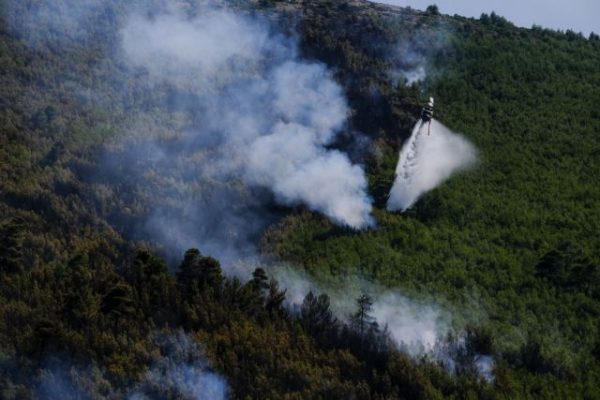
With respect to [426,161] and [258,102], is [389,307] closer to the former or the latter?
[426,161]

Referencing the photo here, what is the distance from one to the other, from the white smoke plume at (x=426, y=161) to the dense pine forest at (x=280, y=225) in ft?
4.26

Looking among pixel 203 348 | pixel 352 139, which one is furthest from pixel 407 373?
pixel 352 139

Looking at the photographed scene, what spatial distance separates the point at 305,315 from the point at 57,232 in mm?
20818

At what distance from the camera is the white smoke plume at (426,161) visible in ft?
210

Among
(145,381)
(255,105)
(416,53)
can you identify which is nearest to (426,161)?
(255,105)

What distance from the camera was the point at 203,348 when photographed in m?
42.3

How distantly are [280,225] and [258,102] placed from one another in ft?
74.8

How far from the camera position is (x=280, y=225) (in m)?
58.0

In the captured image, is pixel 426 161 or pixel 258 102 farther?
pixel 258 102

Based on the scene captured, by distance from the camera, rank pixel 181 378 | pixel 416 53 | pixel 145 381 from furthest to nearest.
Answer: pixel 416 53
pixel 181 378
pixel 145 381

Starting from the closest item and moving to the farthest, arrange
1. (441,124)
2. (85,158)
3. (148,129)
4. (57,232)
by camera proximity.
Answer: (57,232) → (85,158) → (148,129) → (441,124)

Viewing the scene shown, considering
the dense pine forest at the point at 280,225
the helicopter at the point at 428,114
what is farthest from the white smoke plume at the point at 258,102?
the helicopter at the point at 428,114

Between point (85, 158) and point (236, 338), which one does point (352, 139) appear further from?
point (236, 338)

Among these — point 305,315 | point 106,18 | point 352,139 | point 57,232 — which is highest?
point 106,18
